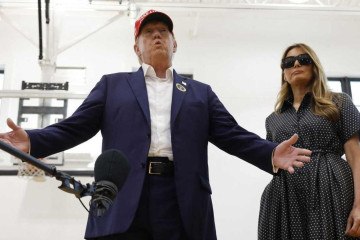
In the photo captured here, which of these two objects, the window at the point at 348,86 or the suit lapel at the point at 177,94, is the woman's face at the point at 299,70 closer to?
the suit lapel at the point at 177,94

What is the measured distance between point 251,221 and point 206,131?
4.18 metres

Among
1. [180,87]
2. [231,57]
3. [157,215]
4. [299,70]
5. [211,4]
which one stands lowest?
[157,215]

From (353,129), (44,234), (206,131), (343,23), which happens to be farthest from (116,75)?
(343,23)

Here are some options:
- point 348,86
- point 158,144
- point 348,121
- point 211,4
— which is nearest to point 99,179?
point 158,144

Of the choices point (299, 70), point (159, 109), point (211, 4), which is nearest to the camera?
point (159, 109)

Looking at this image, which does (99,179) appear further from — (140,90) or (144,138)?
(140,90)

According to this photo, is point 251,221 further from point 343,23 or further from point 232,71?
point 343,23

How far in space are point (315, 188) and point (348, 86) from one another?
508cm

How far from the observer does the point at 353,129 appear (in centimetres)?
211

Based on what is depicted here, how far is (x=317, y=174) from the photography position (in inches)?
80.7

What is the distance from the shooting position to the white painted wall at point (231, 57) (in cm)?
589

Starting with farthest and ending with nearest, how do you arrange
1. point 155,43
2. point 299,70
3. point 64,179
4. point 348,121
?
point 299,70
point 348,121
point 155,43
point 64,179

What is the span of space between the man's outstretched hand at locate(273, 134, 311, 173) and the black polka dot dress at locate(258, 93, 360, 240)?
16.2 inches

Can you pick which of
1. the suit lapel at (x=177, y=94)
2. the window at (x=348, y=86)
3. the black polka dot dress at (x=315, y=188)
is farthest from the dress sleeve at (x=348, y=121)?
the window at (x=348, y=86)
